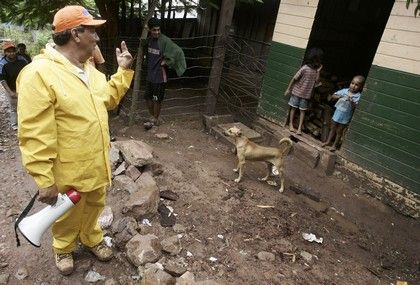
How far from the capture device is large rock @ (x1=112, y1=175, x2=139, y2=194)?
183 inches

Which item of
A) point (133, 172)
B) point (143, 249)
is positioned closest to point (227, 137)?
point (133, 172)

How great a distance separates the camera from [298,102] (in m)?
6.90

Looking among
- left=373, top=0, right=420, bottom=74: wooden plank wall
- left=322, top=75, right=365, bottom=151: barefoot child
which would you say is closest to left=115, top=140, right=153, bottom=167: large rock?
left=322, top=75, right=365, bottom=151: barefoot child

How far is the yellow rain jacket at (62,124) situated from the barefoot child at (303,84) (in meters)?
4.54

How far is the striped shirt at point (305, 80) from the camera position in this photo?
6570 millimetres

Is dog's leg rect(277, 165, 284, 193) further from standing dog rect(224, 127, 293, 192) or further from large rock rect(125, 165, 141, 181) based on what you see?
large rock rect(125, 165, 141, 181)

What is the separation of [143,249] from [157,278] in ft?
1.66

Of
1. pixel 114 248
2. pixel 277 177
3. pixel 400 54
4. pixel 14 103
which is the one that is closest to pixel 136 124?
pixel 14 103

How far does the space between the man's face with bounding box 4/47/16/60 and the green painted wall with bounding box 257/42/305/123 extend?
503 centimetres

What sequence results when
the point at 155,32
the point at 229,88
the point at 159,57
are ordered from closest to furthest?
1. the point at 155,32
2. the point at 159,57
3. the point at 229,88

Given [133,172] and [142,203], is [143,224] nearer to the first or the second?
[142,203]

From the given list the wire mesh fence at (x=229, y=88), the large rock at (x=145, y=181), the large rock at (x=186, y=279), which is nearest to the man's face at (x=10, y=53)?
the wire mesh fence at (x=229, y=88)

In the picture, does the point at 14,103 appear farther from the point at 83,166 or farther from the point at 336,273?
the point at 336,273

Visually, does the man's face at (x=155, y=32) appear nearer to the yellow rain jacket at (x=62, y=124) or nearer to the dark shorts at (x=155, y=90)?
the dark shorts at (x=155, y=90)
